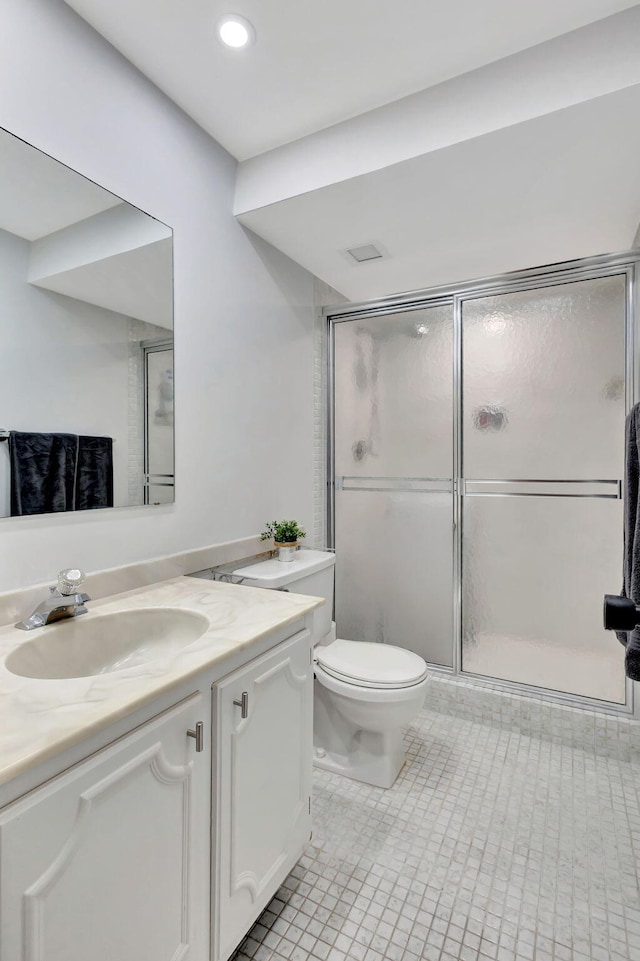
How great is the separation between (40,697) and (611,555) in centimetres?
230

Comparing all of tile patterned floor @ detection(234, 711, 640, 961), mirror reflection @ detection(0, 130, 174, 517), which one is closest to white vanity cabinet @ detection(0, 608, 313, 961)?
tile patterned floor @ detection(234, 711, 640, 961)

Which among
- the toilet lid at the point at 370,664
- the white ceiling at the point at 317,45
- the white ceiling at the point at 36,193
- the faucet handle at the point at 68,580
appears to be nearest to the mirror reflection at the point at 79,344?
the white ceiling at the point at 36,193

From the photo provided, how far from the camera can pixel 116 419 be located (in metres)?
1.48

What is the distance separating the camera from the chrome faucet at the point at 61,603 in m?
1.18

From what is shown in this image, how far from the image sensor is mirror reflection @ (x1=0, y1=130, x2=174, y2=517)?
121cm

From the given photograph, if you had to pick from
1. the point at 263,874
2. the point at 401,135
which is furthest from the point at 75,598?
the point at 401,135

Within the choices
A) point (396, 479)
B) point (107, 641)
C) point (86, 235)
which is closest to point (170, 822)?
point (107, 641)

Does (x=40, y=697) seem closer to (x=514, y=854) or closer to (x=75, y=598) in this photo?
(x=75, y=598)

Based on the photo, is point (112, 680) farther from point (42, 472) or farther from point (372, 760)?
point (372, 760)

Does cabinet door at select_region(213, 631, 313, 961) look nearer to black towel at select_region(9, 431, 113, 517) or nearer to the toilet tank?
the toilet tank

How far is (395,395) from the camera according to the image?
2.71 m

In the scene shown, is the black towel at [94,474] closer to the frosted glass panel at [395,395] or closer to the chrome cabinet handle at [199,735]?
the chrome cabinet handle at [199,735]

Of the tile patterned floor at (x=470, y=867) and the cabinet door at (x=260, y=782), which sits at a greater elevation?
the cabinet door at (x=260, y=782)

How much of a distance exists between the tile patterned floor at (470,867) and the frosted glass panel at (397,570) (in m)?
0.67
